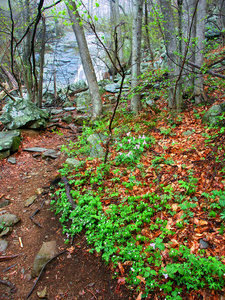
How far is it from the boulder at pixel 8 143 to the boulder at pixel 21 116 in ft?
2.75

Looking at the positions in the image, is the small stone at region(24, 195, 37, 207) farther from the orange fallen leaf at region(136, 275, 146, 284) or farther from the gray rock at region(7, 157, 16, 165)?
the orange fallen leaf at region(136, 275, 146, 284)

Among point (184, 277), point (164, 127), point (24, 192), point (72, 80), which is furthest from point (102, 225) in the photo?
point (72, 80)

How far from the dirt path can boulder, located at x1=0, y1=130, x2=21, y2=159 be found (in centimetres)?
135

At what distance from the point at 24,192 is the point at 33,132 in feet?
12.4

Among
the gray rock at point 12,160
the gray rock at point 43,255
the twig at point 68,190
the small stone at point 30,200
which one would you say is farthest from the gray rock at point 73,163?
the gray rock at point 43,255

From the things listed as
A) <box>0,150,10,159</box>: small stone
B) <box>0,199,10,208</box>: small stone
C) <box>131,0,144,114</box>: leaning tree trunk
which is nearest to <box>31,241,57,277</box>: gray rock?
<box>0,199,10,208</box>: small stone

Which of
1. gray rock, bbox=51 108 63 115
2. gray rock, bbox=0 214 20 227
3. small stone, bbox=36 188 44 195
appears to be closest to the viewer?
gray rock, bbox=0 214 20 227

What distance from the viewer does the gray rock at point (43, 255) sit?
8.80 ft

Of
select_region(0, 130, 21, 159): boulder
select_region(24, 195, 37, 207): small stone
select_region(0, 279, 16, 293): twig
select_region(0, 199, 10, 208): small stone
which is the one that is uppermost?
select_region(0, 130, 21, 159): boulder

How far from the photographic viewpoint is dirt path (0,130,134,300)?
7.93 feet

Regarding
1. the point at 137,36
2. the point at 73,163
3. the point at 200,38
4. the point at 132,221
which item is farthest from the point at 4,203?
the point at 200,38

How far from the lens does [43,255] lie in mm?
2840

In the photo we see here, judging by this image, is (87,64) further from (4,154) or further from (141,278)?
(141,278)

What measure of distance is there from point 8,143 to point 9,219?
10.3ft
